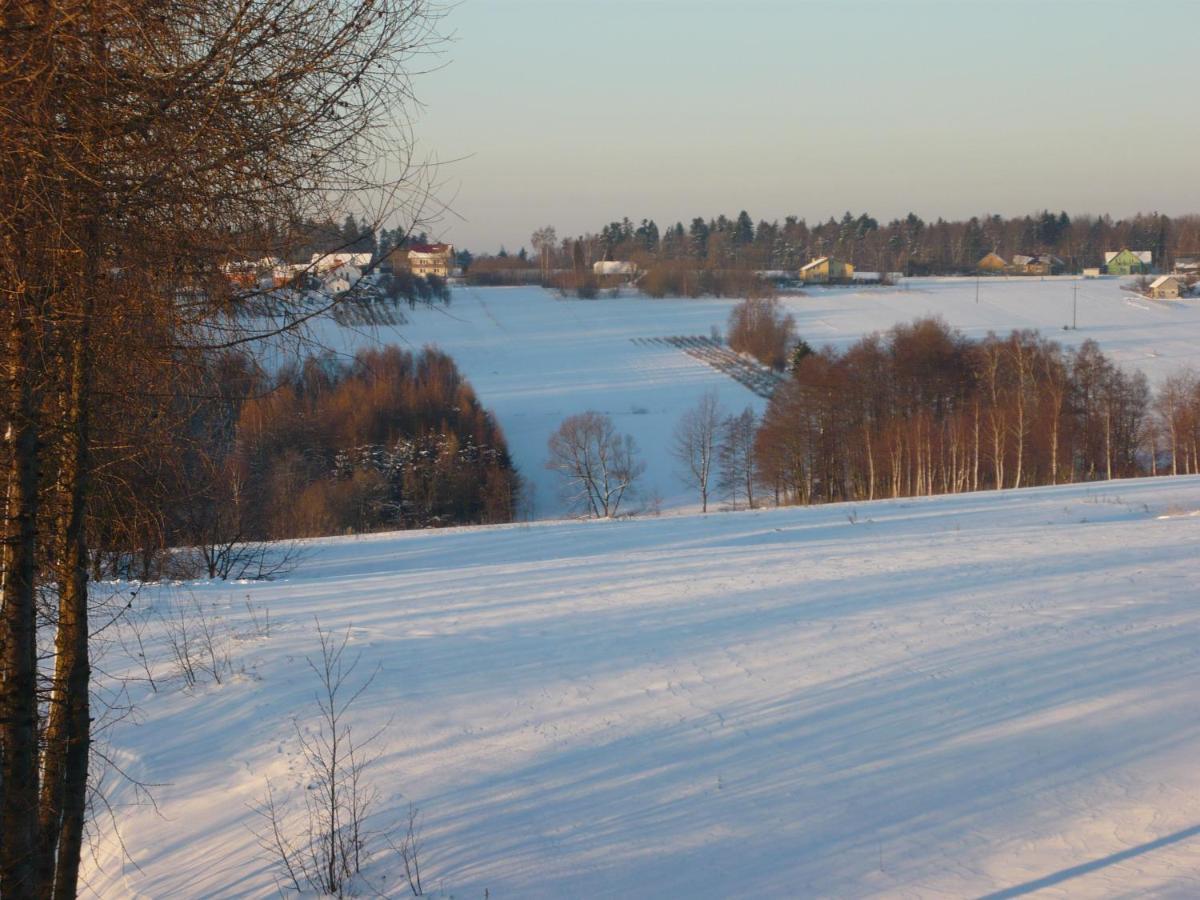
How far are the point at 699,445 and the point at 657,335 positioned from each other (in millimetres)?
32961

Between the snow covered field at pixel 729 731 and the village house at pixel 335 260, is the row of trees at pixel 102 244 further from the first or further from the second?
the snow covered field at pixel 729 731

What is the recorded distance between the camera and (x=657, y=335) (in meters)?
84.6

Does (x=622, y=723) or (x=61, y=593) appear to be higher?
(x=61, y=593)

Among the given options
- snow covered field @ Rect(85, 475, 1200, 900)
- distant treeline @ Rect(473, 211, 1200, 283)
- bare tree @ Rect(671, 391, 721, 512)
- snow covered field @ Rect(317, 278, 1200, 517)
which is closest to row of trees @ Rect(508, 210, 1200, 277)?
distant treeline @ Rect(473, 211, 1200, 283)

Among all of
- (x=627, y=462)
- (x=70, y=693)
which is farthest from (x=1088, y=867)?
(x=627, y=462)

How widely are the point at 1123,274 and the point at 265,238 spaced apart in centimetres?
14193

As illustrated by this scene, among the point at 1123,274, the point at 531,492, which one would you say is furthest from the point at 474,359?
the point at 1123,274

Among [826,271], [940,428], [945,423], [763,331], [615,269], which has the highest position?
[615,269]

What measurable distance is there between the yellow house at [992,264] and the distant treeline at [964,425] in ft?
298

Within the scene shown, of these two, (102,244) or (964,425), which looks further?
(964,425)

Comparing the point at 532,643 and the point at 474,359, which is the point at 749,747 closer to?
the point at 532,643

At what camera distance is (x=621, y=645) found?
10016 millimetres

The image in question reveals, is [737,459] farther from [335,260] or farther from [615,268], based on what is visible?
[615,268]

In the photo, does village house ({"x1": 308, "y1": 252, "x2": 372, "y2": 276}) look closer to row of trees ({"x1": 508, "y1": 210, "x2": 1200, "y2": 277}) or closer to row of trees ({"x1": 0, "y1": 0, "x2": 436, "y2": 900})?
row of trees ({"x1": 0, "y1": 0, "x2": 436, "y2": 900})
